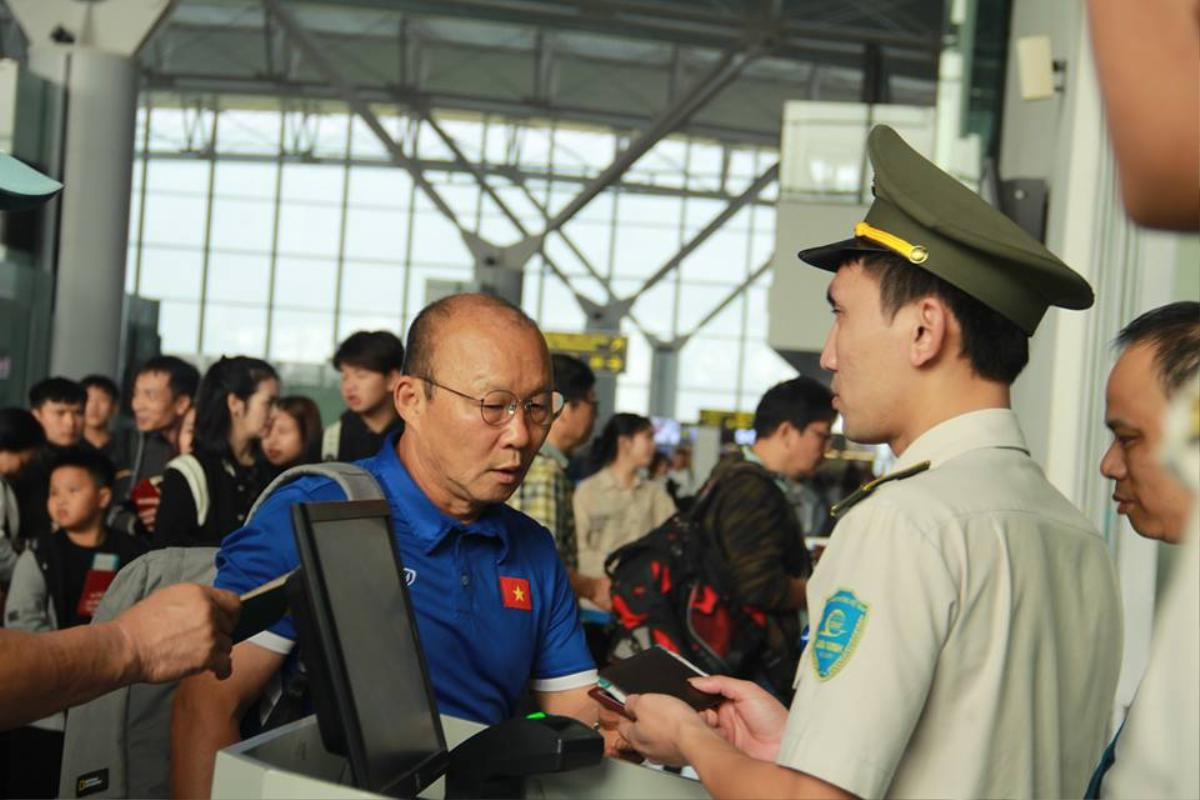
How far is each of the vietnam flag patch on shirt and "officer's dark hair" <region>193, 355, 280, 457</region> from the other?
3036mm

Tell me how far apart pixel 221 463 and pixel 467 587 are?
2.97m

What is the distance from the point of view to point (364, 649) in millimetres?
1647

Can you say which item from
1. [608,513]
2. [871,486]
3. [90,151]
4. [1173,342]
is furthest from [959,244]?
[90,151]

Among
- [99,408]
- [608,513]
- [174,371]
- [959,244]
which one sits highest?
[959,244]

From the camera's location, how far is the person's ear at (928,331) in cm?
182

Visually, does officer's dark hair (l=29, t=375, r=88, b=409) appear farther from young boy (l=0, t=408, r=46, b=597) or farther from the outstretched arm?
the outstretched arm

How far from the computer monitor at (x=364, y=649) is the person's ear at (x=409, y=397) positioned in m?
0.70

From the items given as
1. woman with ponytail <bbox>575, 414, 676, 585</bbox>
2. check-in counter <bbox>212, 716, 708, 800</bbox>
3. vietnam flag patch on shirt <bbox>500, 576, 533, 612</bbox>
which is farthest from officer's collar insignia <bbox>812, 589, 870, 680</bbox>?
woman with ponytail <bbox>575, 414, 676, 585</bbox>

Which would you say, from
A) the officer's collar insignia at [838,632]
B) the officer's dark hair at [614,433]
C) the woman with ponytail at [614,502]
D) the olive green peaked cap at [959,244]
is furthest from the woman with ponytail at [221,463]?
the officer's dark hair at [614,433]

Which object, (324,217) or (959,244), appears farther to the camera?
(324,217)

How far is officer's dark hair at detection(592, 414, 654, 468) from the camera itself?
961 cm

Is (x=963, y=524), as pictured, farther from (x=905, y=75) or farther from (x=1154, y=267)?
(x=905, y=75)

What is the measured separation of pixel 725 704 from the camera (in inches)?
80.4

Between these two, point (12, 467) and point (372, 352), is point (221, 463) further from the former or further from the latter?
point (12, 467)
